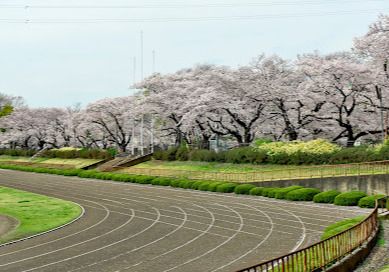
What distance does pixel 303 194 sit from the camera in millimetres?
32094

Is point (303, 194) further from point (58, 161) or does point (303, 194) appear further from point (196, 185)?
point (58, 161)

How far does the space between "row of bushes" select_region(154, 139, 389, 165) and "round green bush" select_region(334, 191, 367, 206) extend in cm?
596

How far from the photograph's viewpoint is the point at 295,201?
106 feet

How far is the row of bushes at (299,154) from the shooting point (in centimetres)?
3556

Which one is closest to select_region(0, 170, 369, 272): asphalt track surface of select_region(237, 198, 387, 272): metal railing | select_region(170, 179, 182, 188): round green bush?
select_region(237, 198, 387, 272): metal railing

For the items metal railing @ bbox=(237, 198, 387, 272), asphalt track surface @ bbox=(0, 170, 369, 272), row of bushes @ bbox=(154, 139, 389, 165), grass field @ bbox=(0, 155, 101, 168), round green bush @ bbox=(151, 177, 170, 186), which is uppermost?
row of bushes @ bbox=(154, 139, 389, 165)

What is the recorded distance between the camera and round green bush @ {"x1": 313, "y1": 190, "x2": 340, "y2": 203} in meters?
30.3

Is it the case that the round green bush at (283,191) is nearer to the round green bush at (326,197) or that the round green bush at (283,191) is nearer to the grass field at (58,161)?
the round green bush at (326,197)

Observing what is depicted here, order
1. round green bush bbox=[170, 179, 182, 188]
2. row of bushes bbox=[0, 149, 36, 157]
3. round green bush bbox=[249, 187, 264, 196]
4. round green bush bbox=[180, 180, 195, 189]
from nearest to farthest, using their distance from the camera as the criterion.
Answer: round green bush bbox=[249, 187, 264, 196] → round green bush bbox=[180, 180, 195, 189] → round green bush bbox=[170, 179, 182, 188] → row of bushes bbox=[0, 149, 36, 157]

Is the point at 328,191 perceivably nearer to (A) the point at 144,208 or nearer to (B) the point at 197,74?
(A) the point at 144,208

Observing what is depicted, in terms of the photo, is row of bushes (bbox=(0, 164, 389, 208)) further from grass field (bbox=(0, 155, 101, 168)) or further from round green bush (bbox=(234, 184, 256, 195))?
grass field (bbox=(0, 155, 101, 168))

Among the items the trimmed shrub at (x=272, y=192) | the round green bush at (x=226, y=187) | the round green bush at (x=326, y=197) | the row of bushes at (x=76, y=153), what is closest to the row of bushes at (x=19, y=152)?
the row of bushes at (x=76, y=153)

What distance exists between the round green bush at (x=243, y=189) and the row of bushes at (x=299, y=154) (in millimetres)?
6233

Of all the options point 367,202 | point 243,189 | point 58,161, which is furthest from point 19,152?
point 367,202
